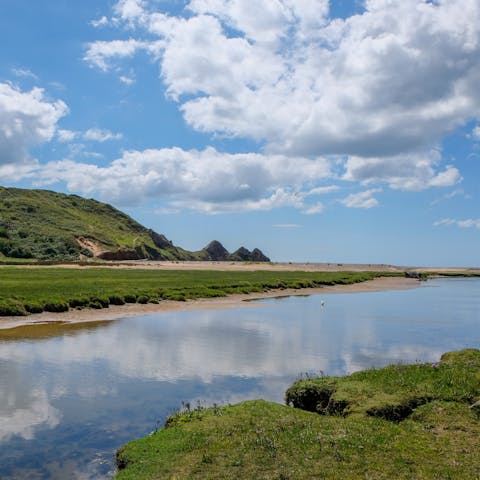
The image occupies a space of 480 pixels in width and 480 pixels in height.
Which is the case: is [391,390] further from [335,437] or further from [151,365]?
[151,365]

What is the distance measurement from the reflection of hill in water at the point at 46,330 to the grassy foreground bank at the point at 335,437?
74.7 ft

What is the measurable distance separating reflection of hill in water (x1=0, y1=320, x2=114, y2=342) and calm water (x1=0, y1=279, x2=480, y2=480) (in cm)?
15

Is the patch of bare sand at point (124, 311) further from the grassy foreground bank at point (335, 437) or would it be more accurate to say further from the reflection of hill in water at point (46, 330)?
the grassy foreground bank at point (335, 437)

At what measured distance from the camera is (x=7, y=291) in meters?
53.0

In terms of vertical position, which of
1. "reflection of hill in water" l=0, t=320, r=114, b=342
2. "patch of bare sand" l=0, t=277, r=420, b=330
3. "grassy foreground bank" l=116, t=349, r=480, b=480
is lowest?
"reflection of hill in water" l=0, t=320, r=114, b=342

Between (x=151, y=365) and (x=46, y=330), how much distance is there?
1532 centimetres

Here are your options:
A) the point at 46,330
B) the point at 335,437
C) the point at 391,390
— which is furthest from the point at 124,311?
the point at 335,437

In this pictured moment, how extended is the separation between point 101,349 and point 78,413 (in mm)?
12570

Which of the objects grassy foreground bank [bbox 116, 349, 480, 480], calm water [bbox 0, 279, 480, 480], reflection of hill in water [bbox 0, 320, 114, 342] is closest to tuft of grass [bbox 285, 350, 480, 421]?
grassy foreground bank [bbox 116, 349, 480, 480]

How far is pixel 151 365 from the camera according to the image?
26688mm

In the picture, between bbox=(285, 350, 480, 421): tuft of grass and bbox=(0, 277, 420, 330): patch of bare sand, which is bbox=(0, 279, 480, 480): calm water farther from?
bbox=(0, 277, 420, 330): patch of bare sand

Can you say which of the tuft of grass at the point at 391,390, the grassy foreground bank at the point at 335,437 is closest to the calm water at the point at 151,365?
the grassy foreground bank at the point at 335,437

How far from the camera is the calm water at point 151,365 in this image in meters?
15.9

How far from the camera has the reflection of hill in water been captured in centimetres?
3503
